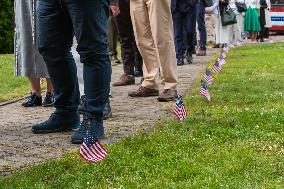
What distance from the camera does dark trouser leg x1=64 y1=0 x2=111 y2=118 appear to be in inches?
167

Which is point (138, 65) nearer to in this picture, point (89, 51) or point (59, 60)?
point (59, 60)

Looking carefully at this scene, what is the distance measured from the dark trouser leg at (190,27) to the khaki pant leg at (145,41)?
447 cm

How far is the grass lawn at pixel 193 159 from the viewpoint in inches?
129

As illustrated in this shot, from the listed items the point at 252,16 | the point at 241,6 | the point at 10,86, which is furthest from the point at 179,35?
the point at 252,16

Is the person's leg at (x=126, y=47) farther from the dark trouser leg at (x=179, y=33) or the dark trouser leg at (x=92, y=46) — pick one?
the dark trouser leg at (x=92, y=46)

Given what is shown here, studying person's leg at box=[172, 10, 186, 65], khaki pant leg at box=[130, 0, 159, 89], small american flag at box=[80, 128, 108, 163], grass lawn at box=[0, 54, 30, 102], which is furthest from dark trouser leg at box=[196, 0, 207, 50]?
small american flag at box=[80, 128, 108, 163]

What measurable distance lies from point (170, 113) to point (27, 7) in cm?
170

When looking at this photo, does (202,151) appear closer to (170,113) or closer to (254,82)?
(170,113)

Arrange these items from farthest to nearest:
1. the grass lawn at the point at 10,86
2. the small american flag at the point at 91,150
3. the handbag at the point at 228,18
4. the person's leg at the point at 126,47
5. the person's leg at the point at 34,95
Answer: the handbag at the point at 228,18
the person's leg at the point at 126,47
the grass lawn at the point at 10,86
the person's leg at the point at 34,95
the small american flag at the point at 91,150

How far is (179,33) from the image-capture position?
35.8ft

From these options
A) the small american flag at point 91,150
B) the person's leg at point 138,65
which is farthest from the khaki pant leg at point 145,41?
the small american flag at point 91,150

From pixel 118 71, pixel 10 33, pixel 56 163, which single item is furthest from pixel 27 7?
pixel 10 33

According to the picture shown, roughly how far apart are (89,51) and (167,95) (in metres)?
2.09

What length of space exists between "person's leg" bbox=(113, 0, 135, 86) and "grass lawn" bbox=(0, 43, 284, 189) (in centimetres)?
259
